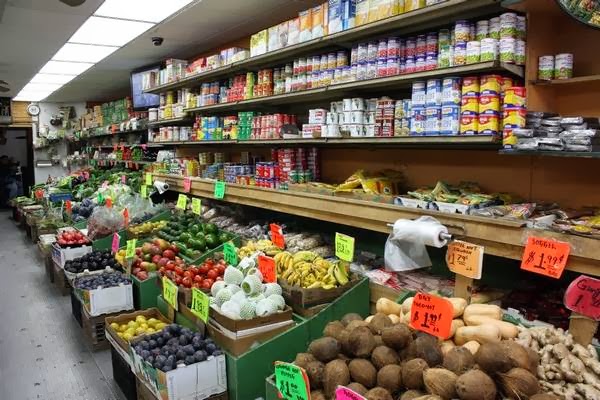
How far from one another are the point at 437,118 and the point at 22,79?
9462mm

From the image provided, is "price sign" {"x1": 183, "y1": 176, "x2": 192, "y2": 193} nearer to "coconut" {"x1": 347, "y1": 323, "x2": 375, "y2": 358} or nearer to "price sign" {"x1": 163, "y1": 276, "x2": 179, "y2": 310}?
"price sign" {"x1": 163, "y1": 276, "x2": 179, "y2": 310}

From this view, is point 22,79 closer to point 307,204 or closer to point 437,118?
point 307,204

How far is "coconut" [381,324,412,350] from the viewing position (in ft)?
5.92

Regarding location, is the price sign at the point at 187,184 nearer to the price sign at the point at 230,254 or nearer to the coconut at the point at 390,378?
the price sign at the point at 230,254

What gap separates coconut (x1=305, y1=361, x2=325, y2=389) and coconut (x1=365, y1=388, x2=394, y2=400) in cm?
24

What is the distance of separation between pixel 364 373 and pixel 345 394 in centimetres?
16

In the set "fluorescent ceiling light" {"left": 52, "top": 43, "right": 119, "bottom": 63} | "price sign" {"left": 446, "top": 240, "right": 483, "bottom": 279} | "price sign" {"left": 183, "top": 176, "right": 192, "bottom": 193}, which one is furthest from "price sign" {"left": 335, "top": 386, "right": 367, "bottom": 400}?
"fluorescent ceiling light" {"left": 52, "top": 43, "right": 119, "bottom": 63}

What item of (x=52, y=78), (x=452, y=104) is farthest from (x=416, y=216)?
(x=52, y=78)

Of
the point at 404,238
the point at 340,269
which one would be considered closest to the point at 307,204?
the point at 340,269

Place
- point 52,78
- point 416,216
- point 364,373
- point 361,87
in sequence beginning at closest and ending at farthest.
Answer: point 364,373, point 416,216, point 361,87, point 52,78

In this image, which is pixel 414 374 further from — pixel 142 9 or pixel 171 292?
pixel 142 9

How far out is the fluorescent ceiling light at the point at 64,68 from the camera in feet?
24.8

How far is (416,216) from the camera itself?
8.24ft

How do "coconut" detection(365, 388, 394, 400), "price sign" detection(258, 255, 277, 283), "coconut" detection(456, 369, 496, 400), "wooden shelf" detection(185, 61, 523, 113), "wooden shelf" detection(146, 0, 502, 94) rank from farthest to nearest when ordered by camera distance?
"price sign" detection(258, 255, 277, 283) < "wooden shelf" detection(146, 0, 502, 94) < "wooden shelf" detection(185, 61, 523, 113) < "coconut" detection(365, 388, 394, 400) < "coconut" detection(456, 369, 496, 400)
